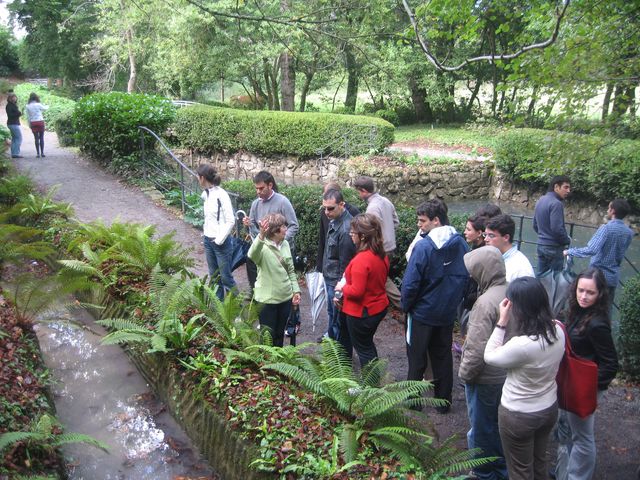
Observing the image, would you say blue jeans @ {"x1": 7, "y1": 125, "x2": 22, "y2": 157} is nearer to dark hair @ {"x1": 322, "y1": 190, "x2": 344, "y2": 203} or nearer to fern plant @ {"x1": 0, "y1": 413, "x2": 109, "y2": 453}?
dark hair @ {"x1": 322, "y1": 190, "x2": 344, "y2": 203}

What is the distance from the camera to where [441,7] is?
760 cm

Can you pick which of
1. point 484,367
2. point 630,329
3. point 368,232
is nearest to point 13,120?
point 368,232

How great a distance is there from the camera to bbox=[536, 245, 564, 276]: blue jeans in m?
7.47

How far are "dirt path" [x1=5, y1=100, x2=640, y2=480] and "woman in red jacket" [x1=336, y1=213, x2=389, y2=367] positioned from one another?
3.51 feet

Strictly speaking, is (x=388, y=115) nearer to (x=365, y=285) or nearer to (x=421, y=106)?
(x=421, y=106)

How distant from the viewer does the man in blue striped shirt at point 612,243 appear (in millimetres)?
6312

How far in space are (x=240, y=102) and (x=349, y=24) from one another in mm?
34582

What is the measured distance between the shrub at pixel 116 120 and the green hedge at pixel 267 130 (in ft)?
23.7

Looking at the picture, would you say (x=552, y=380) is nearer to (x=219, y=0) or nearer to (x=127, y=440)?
(x=127, y=440)

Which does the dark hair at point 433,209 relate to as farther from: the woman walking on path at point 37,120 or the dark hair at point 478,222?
the woman walking on path at point 37,120

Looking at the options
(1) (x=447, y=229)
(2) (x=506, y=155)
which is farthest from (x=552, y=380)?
(2) (x=506, y=155)

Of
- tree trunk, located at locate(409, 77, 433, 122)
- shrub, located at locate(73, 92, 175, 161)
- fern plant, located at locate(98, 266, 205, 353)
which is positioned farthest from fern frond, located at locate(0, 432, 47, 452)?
tree trunk, located at locate(409, 77, 433, 122)

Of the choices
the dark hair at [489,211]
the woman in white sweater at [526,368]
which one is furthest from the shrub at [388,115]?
the woman in white sweater at [526,368]

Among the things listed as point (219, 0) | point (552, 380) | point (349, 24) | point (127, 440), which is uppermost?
point (219, 0)
